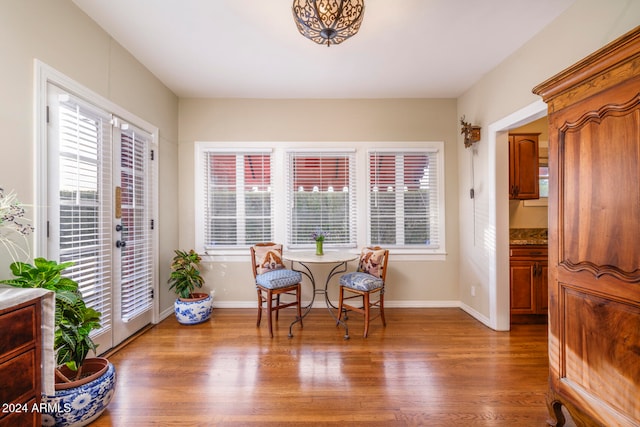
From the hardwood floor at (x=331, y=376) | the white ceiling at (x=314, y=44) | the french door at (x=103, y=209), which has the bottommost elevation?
the hardwood floor at (x=331, y=376)

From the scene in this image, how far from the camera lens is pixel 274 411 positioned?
6.01 ft

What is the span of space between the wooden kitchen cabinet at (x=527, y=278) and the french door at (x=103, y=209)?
13.5ft

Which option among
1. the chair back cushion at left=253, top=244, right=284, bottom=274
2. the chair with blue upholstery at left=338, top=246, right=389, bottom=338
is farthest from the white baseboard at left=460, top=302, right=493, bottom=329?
the chair back cushion at left=253, top=244, right=284, bottom=274

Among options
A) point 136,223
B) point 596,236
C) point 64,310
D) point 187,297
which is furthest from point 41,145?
point 596,236

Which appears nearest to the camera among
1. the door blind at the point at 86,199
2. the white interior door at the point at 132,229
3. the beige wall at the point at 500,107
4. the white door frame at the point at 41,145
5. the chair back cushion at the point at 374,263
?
the white door frame at the point at 41,145

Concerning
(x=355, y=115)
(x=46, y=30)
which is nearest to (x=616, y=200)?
(x=355, y=115)

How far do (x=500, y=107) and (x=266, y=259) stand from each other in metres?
3.04

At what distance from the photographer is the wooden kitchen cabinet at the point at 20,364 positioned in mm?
1237

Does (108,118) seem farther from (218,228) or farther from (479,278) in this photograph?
(479,278)

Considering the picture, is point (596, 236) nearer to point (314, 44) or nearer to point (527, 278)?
point (527, 278)

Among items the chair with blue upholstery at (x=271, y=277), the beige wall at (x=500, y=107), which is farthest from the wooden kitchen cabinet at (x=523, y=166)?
the chair with blue upholstery at (x=271, y=277)

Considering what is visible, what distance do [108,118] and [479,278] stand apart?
13.8 feet

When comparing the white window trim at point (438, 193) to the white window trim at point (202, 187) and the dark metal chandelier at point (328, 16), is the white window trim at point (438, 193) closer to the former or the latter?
the white window trim at point (202, 187)

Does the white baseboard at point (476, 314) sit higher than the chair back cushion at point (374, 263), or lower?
lower
